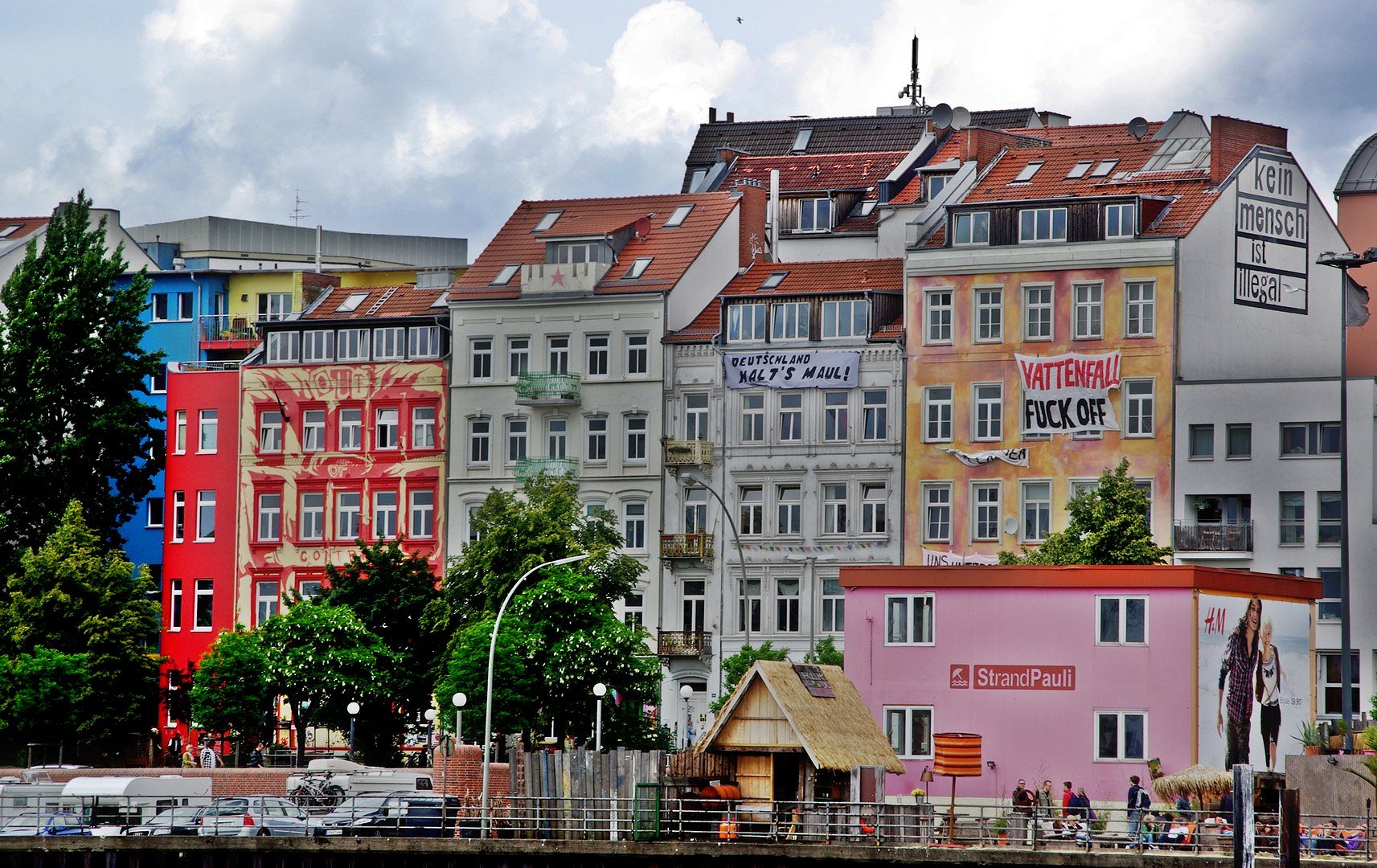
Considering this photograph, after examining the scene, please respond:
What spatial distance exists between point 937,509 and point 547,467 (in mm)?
13748

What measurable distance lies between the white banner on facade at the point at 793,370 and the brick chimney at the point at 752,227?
283 inches

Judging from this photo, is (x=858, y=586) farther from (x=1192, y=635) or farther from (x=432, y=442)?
(x=432, y=442)

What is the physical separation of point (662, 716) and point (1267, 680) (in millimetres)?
30328

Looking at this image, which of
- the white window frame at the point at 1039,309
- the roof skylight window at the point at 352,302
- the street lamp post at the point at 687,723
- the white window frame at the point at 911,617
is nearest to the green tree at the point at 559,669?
the street lamp post at the point at 687,723

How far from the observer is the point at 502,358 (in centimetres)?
10031

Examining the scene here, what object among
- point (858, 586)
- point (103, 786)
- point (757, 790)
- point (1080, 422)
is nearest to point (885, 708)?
point (858, 586)

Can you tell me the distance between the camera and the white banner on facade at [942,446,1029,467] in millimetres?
91875

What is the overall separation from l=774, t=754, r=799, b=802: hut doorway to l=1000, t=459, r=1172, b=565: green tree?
20.6 m

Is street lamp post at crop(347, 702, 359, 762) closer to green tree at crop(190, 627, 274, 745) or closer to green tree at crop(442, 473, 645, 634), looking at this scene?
green tree at crop(190, 627, 274, 745)

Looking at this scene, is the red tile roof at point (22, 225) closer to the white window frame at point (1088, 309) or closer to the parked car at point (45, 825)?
the white window frame at point (1088, 309)

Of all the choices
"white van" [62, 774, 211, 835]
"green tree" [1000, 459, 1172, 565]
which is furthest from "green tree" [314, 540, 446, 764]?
"green tree" [1000, 459, 1172, 565]

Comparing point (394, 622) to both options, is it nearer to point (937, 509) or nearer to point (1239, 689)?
point (937, 509)

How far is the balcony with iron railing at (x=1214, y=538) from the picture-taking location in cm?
8769

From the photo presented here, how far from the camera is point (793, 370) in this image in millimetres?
95125
